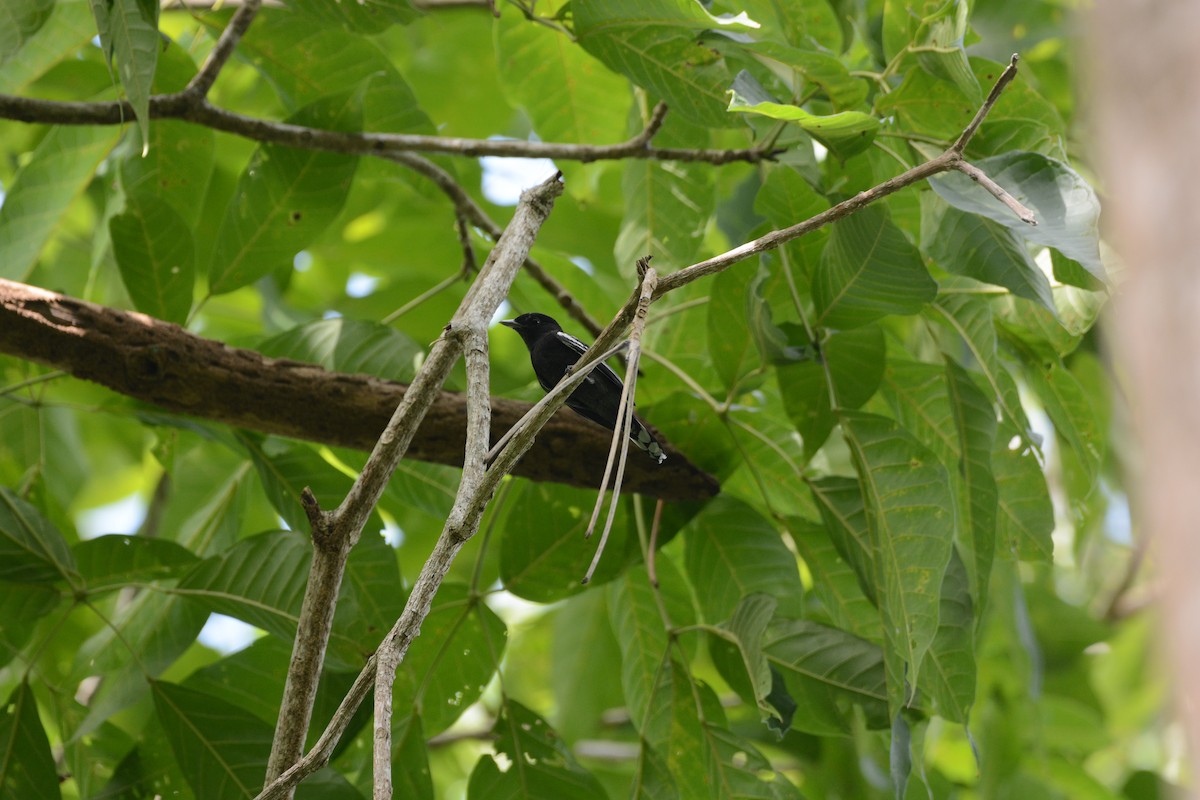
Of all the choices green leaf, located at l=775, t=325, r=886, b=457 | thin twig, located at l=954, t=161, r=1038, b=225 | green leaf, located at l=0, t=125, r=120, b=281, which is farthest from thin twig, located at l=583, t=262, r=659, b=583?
green leaf, located at l=0, t=125, r=120, b=281

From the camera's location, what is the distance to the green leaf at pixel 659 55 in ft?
9.00

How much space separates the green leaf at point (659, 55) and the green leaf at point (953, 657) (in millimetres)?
1375

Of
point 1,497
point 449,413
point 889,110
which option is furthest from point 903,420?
point 1,497

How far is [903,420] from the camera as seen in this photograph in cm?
311

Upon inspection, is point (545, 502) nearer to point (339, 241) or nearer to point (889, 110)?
point (889, 110)

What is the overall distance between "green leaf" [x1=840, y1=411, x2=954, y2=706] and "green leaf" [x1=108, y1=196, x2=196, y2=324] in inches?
75.0

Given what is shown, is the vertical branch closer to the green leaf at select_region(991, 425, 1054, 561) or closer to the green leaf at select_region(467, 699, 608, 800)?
the green leaf at select_region(467, 699, 608, 800)

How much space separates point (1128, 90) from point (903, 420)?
2.32 metres

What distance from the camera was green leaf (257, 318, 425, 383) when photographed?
2996 millimetres

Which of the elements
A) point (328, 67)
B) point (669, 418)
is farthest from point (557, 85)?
point (669, 418)

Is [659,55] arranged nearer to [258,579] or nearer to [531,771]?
[258,579]

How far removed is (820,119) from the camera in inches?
87.0

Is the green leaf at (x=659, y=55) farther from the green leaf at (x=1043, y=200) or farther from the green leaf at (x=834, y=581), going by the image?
the green leaf at (x=834, y=581)

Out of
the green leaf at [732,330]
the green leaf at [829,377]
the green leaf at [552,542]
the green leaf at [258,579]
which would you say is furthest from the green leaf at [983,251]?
the green leaf at [258,579]
